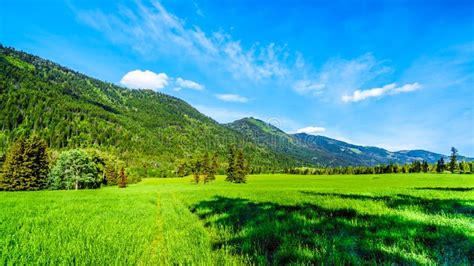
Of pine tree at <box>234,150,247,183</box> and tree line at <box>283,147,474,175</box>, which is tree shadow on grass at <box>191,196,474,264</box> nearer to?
pine tree at <box>234,150,247,183</box>

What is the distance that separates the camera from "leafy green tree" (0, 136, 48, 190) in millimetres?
61688

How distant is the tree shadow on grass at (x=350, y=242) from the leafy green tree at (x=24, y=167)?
77197 millimetres

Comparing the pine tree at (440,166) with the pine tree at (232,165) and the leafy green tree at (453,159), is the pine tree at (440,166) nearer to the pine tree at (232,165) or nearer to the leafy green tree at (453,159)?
the leafy green tree at (453,159)

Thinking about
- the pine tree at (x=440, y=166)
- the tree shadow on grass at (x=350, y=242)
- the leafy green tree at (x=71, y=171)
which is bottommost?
the leafy green tree at (x=71, y=171)

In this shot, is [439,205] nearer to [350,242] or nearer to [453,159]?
[350,242]

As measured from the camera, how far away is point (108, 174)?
102 m

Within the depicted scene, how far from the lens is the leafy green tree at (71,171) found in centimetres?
7062

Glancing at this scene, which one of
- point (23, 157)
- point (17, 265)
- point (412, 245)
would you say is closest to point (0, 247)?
point (17, 265)

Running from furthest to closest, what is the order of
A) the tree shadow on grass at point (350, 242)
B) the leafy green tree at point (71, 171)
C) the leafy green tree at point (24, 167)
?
1. the leafy green tree at point (71, 171)
2. the leafy green tree at point (24, 167)
3. the tree shadow on grass at point (350, 242)

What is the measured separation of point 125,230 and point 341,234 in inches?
224

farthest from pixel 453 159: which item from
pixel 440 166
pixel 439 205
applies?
pixel 439 205

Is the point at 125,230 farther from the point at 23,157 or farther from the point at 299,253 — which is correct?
the point at 23,157

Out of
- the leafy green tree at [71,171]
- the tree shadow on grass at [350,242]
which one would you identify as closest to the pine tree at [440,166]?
the tree shadow on grass at [350,242]

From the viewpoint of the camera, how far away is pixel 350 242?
5156 mm
